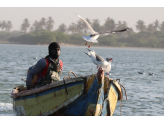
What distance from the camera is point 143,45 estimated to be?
7219 inches

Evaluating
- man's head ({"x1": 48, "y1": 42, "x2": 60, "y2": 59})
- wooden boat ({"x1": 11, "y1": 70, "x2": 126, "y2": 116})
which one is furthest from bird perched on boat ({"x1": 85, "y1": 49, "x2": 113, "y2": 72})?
man's head ({"x1": 48, "y1": 42, "x2": 60, "y2": 59})

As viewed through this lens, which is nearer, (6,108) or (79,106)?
(79,106)

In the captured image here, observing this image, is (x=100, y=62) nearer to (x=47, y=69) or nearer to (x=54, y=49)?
(x=54, y=49)

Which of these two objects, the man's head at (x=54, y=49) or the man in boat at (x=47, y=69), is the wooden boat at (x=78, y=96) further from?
the man's head at (x=54, y=49)

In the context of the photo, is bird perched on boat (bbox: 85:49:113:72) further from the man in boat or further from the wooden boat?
the man in boat

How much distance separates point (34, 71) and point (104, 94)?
1936mm

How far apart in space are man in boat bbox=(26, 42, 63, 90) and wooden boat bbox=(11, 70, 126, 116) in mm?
326

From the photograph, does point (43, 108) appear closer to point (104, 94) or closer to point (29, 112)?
point (29, 112)

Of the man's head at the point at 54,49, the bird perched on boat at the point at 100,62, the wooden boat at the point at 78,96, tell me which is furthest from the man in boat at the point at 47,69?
the bird perched on boat at the point at 100,62

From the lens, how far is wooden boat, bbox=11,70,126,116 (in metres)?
7.54

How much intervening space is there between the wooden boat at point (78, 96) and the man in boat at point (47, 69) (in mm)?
326

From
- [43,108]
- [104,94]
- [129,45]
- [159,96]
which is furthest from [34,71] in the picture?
[129,45]

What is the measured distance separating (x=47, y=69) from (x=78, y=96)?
1108 millimetres
